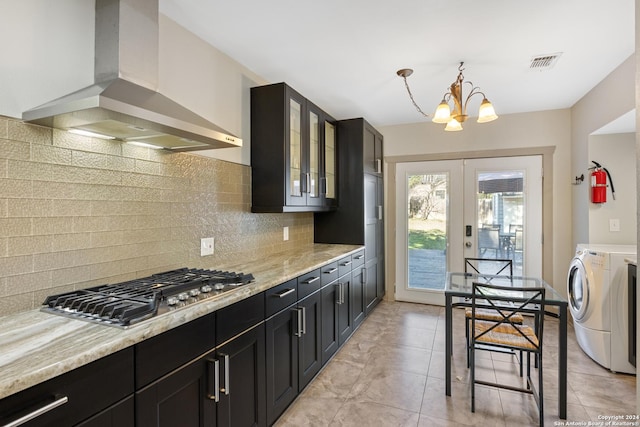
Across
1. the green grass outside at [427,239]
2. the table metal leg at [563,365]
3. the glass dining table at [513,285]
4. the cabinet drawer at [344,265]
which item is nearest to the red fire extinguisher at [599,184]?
the glass dining table at [513,285]

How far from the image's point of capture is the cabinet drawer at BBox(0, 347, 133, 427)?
2.73ft

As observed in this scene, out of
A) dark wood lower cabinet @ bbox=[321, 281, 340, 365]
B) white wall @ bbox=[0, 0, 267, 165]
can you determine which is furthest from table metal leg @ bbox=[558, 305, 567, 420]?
white wall @ bbox=[0, 0, 267, 165]

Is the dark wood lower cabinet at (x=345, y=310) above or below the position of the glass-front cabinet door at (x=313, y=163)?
below

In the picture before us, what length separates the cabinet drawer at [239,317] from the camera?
149 centimetres

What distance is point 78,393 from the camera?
95 centimetres

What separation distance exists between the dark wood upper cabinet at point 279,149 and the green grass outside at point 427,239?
207 cm

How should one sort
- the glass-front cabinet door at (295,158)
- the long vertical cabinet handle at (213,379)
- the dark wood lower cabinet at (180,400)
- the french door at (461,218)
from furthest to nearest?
the french door at (461,218)
the glass-front cabinet door at (295,158)
the long vertical cabinet handle at (213,379)
the dark wood lower cabinet at (180,400)

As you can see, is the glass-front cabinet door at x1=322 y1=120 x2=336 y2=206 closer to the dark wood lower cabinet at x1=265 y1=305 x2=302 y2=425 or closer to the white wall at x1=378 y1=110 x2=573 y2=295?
the white wall at x1=378 y1=110 x2=573 y2=295

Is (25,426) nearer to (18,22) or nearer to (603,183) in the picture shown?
(18,22)

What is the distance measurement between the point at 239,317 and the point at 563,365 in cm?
197

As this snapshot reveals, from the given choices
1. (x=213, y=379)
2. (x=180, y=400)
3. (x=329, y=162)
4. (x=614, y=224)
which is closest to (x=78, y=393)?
(x=180, y=400)

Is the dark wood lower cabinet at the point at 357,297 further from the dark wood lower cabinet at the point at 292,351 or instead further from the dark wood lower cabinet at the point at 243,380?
the dark wood lower cabinet at the point at 243,380

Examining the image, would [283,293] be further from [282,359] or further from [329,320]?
[329,320]

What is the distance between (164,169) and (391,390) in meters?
2.16
